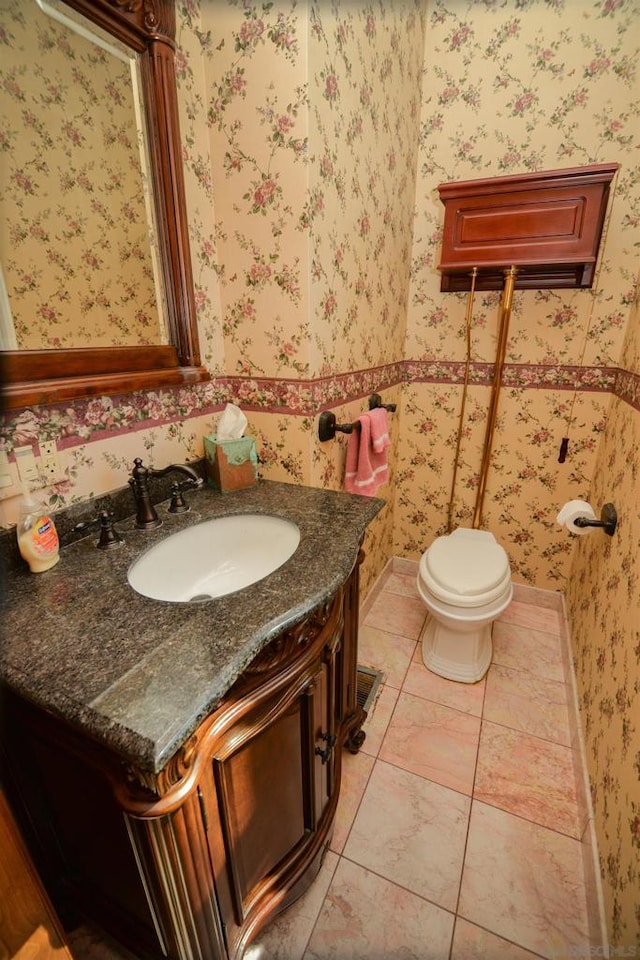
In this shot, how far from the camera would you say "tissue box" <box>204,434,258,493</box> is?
3.75ft

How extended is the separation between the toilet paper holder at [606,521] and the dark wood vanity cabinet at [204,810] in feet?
3.15

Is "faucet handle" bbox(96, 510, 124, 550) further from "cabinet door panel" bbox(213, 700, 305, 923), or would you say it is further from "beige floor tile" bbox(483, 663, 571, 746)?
"beige floor tile" bbox(483, 663, 571, 746)

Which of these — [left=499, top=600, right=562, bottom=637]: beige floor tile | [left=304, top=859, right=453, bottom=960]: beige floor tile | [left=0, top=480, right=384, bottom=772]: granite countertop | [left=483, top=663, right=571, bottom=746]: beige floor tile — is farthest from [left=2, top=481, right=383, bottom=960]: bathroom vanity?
[left=499, top=600, right=562, bottom=637]: beige floor tile

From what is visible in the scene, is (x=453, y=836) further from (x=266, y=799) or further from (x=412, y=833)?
(x=266, y=799)

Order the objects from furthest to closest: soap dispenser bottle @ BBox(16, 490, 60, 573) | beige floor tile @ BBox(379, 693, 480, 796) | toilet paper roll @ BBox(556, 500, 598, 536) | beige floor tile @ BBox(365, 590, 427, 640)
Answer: beige floor tile @ BBox(365, 590, 427, 640) → toilet paper roll @ BBox(556, 500, 598, 536) → beige floor tile @ BBox(379, 693, 480, 796) → soap dispenser bottle @ BBox(16, 490, 60, 573)

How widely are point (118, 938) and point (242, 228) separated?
166 centimetres

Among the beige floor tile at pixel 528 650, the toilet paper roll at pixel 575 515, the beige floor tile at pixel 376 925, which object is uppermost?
the toilet paper roll at pixel 575 515

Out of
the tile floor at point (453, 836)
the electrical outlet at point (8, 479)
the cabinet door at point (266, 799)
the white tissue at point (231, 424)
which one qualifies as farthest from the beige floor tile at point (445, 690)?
the electrical outlet at point (8, 479)

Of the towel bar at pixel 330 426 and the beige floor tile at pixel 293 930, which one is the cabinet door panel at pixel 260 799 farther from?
the towel bar at pixel 330 426

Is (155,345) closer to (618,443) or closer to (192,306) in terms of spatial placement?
(192,306)

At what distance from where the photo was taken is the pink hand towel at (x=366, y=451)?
1438 mm

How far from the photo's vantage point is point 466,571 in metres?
1.54

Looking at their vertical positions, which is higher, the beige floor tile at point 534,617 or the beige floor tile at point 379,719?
the beige floor tile at point 379,719

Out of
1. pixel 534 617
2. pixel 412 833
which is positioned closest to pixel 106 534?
pixel 412 833
